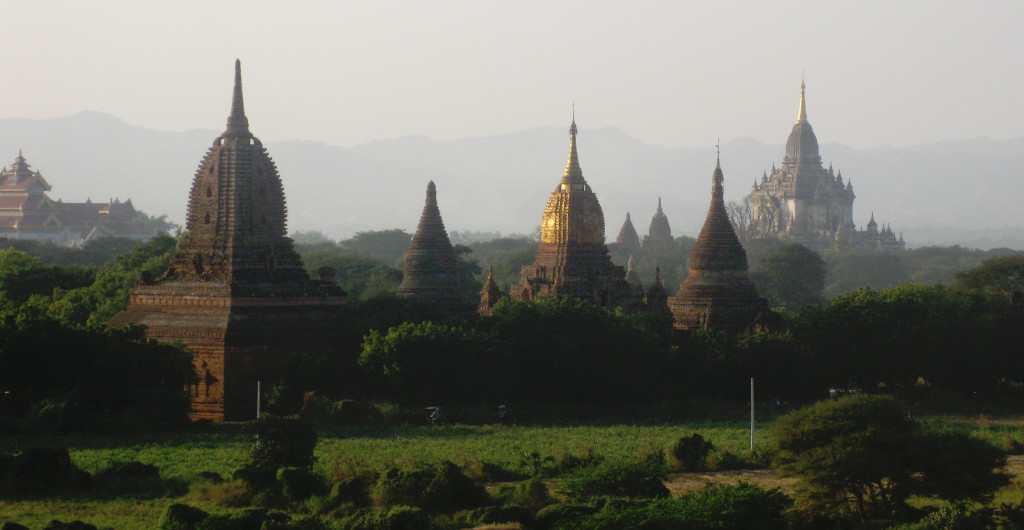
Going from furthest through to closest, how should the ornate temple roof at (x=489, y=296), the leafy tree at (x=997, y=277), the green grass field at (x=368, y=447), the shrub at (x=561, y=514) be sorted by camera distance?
1. the leafy tree at (x=997, y=277)
2. the ornate temple roof at (x=489, y=296)
3. the green grass field at (x=368, y=447)
4. the shrub at (x=561, y=514)

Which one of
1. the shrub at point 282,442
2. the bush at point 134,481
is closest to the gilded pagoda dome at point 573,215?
the shrub at point 282,442

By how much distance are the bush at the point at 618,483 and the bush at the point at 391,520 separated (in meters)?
3.91

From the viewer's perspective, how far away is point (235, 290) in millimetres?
42344

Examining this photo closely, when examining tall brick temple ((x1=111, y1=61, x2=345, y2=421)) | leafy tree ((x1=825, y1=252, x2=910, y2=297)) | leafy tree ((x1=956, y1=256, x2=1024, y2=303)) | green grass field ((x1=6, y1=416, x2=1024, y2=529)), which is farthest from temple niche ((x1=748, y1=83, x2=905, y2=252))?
green grass field ((x1=6, y1=416, x2=1024, y2=529))

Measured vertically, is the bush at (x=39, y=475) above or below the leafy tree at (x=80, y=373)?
below

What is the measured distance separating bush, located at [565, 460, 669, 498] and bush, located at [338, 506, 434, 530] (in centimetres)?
391

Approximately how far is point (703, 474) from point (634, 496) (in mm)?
5986

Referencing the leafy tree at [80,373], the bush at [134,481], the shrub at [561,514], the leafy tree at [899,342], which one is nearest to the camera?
the shrub at [561,514]

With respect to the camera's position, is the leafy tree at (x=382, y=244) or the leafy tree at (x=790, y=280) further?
the leafy tree at (x=382, y=244)

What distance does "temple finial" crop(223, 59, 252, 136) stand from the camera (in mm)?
45844

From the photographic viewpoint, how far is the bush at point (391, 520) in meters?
24.2

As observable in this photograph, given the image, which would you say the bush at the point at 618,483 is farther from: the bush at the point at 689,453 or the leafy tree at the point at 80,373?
the leafy tree at the point at 80,373

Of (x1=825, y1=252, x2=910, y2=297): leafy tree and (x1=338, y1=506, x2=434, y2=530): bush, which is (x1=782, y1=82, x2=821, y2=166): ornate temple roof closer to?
(x1=825, y1=252, x2=910, y2=297): leafy tree

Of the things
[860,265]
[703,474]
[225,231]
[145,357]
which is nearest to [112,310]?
[225,231]
